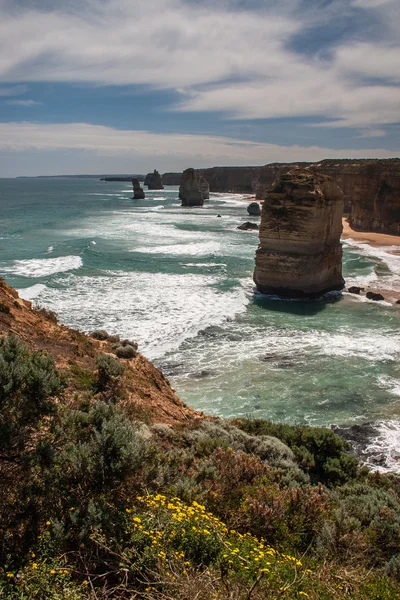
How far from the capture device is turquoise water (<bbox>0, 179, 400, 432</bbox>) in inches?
611

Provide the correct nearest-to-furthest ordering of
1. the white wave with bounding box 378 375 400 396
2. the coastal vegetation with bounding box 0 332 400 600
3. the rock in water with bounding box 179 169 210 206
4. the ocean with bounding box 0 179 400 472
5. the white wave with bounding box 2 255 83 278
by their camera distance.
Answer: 1. the coastal vegetation with bounding box 0 332 400 600
2. the ocean with bounding box 0 179 400 472
3. the white wave with bounding box 378 375 400 396
4. the white wave with bounding box 2 255 83 278
5. the rock in water with bounding box 179 169 210 206

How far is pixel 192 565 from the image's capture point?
441 centimetres

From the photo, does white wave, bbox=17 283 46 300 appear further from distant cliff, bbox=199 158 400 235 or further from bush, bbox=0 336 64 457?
distant cliff, bbox=199 158 400 235

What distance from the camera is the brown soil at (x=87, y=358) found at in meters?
9.66

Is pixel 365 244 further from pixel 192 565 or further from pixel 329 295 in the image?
pixel 192 565

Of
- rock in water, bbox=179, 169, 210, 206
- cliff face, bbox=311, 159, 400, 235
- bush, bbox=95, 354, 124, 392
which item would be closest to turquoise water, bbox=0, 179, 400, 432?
bush, bbox=95, 354, 124, 392

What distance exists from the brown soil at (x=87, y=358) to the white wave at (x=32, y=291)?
13.4m

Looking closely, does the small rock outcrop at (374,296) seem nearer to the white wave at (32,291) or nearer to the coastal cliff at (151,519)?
the white wave at (32,291)

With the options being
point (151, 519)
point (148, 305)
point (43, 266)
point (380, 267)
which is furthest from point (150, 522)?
point (380, 267)

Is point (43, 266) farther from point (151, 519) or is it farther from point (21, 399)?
point (151, 519)

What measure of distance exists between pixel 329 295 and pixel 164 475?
2470 cm

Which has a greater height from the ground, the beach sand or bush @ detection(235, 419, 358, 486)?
the beach sand

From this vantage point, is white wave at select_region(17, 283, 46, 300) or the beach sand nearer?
white wave at select_region(17, 283, 46, 300)

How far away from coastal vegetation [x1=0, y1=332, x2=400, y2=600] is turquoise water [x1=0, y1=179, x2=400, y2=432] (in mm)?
7885
